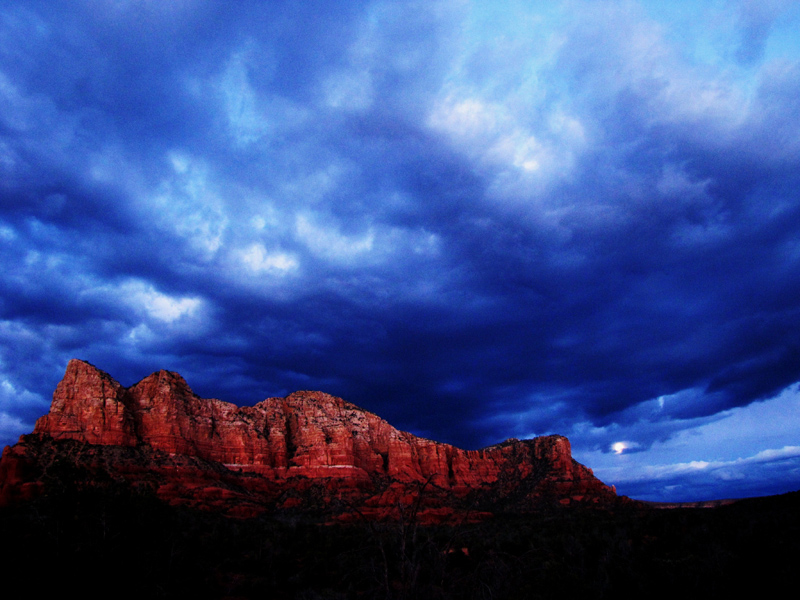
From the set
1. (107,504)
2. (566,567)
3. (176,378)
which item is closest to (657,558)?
(566,567)

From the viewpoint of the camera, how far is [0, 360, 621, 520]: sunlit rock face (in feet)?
221

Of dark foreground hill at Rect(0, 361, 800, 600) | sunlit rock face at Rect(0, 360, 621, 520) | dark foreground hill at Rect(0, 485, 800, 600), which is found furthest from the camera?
sunlit rock face at Rect(0, 360, 621, 520)

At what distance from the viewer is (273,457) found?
100 metres

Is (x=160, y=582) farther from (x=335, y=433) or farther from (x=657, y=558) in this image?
(x=335, y=433)

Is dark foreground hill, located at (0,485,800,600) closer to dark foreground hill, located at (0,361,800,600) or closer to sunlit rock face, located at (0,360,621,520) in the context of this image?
dark foreground hill, located at (0,361,800,600)

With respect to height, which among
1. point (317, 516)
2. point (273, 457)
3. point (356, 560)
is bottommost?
point (317, 516)

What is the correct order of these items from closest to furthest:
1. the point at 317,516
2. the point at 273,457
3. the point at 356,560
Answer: the point at 356,560
the point at 317,516
the point at 273,457

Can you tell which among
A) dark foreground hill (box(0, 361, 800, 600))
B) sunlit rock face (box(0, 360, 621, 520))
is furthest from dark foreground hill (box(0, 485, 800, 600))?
sunlit rock face (box(0, 360, 621, 520))

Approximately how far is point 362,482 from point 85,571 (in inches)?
3255

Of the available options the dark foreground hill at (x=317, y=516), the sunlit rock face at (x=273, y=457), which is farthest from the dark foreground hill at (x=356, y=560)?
the sunlit rock face at (x=273, y=457)

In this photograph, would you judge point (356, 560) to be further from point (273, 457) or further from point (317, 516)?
point (273, 457)

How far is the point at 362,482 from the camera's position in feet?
310

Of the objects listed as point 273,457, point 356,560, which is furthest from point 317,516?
point 356,560

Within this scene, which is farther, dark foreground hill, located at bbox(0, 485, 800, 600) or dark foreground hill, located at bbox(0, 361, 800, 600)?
dark foreground hill, located at bbox(0, 361, 800, 600)
